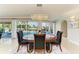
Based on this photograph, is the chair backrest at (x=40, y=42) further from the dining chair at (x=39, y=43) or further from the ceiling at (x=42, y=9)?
the ceiling at (x=42, y=9)

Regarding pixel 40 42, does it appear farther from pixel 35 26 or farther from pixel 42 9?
pixel 35 26

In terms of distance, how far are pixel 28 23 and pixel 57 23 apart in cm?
320

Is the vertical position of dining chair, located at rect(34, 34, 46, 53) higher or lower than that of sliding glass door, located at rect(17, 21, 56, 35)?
lower

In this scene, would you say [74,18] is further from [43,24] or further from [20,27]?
[20,27]

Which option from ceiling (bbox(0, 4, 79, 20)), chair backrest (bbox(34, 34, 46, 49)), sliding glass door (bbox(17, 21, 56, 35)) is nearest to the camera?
chair backrest (bbox(34, 34, 46, 49))

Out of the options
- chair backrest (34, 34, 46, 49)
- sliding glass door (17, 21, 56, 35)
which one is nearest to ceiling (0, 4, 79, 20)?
chair backrest (34, 34, 46, 49)

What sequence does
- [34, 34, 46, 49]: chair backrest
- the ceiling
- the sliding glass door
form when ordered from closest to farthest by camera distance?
[34, 34, 46, 49]: chair backrest < the ceiling < the sliding glass door

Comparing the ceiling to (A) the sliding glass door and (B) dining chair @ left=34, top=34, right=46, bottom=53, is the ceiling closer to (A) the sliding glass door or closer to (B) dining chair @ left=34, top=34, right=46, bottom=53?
(B) dining chair @ left=34, top=34, right=46, bottom=53

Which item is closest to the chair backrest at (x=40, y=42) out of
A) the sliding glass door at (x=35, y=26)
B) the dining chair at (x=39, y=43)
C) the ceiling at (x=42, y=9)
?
the dining chair at (x=39, y=43)

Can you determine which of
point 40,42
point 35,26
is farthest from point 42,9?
point 35,26

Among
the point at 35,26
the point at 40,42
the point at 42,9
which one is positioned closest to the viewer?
the point at 40,42
